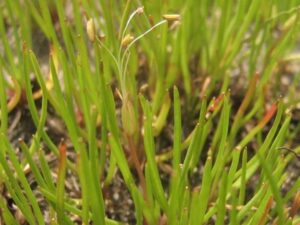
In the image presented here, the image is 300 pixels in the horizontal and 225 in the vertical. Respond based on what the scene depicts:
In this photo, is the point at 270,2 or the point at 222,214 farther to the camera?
the point at 270,2

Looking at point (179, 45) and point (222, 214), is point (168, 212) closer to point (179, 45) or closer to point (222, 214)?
point (222, 214)

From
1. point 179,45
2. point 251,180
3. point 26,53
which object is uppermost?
point 26,53

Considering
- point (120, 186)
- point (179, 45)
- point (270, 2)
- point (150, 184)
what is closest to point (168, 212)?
point (150, 184)

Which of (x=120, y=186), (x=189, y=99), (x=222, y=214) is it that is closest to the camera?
(x=222, y=214)

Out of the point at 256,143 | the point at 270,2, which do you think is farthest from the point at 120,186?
the point at 270,2

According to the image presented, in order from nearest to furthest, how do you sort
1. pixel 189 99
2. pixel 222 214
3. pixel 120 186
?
pixel 222 214, pixel 120 186, pixel 189 99

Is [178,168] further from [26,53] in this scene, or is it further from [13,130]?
[13,130]

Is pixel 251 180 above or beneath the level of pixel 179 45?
beneath
